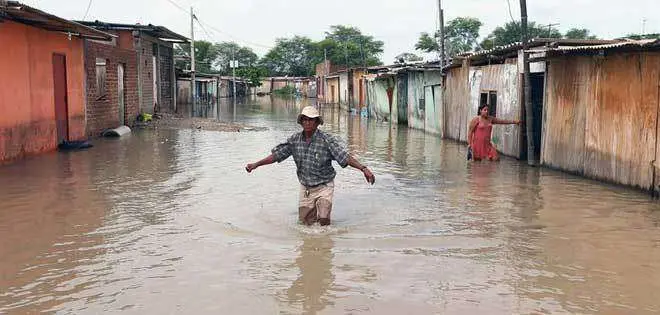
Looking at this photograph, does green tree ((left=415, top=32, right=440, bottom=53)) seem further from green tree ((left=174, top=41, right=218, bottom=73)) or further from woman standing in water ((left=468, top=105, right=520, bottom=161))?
woman standing in water ((left=468, top=105, right=520, bottom=161))

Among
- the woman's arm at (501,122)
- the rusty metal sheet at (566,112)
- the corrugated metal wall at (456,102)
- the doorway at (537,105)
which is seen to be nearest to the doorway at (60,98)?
the woman's arm at (501,122)

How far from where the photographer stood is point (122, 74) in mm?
21328

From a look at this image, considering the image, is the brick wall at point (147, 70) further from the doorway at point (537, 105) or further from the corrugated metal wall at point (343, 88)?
the corrugated metal wall at point (343, 88)

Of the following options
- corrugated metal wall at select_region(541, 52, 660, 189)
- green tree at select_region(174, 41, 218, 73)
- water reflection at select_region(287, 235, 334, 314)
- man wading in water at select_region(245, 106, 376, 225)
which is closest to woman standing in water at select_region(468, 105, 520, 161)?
corrugated metal wall at select_region(541, 52, 660, 189)

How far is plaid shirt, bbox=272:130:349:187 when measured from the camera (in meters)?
6.92

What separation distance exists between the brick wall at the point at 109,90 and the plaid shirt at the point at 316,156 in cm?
1170

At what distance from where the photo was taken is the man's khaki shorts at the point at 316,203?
23.1 ft

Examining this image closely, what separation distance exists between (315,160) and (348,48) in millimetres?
73726

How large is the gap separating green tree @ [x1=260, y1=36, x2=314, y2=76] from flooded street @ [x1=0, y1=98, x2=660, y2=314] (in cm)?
8196

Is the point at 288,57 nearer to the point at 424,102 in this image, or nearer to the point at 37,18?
the point at 424,102

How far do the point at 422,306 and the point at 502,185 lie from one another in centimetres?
593

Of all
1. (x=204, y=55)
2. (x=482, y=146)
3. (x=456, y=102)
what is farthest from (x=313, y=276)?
(x=204, y=55)

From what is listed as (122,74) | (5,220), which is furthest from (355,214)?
(122,74)

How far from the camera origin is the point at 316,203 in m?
7.15
